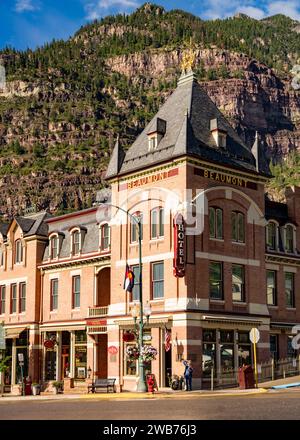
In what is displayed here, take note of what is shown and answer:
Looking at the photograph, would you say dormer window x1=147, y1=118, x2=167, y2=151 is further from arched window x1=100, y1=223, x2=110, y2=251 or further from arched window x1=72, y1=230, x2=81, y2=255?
arched window x1=72, y1=230, x2=81, y2=255

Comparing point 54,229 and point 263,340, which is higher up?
point 54,229

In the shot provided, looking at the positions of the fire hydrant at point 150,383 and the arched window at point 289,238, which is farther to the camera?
the arched window at point 289,238

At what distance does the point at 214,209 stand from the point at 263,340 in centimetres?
855

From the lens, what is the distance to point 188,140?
42438 millimetres

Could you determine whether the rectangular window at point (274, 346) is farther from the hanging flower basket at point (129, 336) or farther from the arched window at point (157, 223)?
the arched window at point (157, 223)

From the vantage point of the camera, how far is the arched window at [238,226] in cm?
4506

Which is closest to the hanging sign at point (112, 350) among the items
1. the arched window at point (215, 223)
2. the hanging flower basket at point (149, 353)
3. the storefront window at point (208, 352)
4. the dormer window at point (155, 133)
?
the hanging flower basket at point (149, 353)

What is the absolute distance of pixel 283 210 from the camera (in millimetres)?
52156

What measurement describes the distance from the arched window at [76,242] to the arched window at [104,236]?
9.46 ft

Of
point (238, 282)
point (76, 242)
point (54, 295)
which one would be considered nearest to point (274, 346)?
point (238, 282)

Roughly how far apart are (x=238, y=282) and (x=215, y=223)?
13.0 feet
